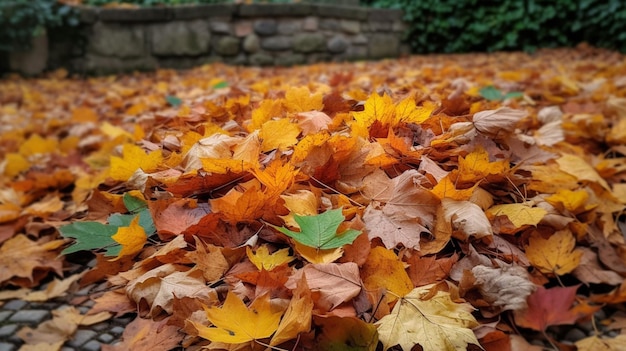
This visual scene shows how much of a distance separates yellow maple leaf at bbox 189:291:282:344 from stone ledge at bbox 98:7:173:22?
559cm

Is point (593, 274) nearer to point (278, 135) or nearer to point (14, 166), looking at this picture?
point (278, 135)

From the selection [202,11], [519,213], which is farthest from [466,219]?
[202,11]

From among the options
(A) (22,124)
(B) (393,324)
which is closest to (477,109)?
(B) (393,324)

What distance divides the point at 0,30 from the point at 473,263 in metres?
6.04

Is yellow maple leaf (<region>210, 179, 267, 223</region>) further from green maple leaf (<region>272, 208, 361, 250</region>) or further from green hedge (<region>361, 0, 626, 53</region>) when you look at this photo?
green hedge (<region>361, 0, 626, 53</region>)

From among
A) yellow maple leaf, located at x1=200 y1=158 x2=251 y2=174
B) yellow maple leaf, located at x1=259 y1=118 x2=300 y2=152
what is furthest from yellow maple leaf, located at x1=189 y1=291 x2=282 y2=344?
yellow maple leaf, located at x1=259 y1=118 x2=300 y2=152

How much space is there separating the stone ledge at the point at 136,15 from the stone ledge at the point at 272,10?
869mm

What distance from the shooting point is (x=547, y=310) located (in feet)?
3.20

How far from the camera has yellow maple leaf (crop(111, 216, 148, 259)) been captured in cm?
109

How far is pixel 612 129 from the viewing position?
189 cm

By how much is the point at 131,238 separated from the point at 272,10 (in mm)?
5215

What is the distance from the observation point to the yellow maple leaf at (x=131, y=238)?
109 centimetres

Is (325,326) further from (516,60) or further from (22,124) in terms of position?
(516,60)

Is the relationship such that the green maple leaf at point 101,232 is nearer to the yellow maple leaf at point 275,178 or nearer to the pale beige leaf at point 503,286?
the yellow maple leaf at point 275,178
